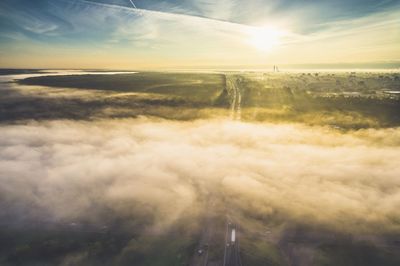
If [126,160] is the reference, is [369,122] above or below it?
above

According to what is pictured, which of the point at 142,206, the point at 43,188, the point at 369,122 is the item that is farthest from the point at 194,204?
the point at 369,122

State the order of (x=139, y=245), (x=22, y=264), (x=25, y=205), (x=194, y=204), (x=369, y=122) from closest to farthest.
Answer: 1. (x=22, y=264)
2. (x=139, y=245)
3. (x=194, y=204)
4. (x=25, y=205)
5. (x=369, y=122)

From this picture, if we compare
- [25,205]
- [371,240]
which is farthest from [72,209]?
[371,240]

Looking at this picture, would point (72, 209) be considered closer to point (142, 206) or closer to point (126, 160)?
point (142, 206)

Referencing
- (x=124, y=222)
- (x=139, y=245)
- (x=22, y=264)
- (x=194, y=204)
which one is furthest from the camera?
(x=194, y=204)

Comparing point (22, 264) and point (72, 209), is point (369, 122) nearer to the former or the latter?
point (72, 209)

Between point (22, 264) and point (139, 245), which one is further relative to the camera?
point (139, 245)
